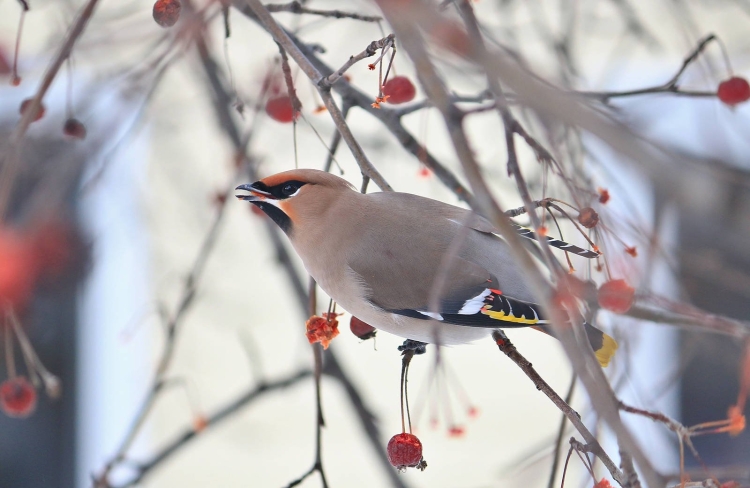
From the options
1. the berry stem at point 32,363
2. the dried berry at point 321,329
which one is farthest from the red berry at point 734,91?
the berry stem at point 32,363

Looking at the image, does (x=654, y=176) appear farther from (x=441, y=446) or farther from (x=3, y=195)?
(x=441, y=446)

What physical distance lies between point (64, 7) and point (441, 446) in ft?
8.91

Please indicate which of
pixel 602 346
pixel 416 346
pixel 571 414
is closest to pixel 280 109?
pixel 416 346

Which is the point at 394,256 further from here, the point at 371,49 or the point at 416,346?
the point at 371,49

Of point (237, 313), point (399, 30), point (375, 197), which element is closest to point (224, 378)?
point (237, 313)

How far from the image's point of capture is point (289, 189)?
1540 mm

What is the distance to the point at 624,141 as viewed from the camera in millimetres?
571

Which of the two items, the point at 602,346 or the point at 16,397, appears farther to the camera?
the point at 16,397

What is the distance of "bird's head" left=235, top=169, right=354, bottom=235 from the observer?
1506 millimetres

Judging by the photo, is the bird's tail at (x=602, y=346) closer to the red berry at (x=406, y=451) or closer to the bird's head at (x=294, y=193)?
the red berry at (x=406, y=451)

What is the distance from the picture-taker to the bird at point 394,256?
4.98 ft

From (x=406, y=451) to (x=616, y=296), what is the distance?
0.41m

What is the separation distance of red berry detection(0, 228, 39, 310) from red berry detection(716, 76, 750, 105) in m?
1.44

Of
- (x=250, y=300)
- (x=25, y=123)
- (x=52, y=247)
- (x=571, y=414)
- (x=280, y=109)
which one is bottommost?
(x=571, y=414)
